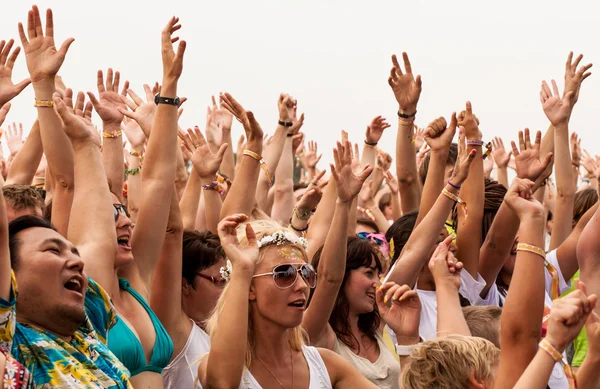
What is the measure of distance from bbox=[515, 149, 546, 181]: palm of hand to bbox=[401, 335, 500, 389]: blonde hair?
179cm

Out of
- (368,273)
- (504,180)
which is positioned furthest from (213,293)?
(504,180)

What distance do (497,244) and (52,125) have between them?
8.92ft

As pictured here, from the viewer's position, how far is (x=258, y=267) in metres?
4.06

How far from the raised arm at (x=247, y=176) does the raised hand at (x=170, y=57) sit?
749 mm

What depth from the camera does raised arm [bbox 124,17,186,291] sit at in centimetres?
447

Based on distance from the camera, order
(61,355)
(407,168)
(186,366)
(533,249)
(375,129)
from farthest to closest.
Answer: (375,129) < (407,168) < (186,366) < (533,249) < (61,355)

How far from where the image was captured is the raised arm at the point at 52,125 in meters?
4.67

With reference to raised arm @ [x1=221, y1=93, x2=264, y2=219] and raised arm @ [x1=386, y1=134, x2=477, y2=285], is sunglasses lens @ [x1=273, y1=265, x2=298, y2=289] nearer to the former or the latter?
raised arm @ [x1=386, y1=134, x2=477, y2=285]

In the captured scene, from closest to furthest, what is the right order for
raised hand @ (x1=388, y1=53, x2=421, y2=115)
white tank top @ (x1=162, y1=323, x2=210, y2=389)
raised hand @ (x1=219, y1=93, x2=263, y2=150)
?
white tank top @ (x1=162, y1=323, x2=210, y2=389) < raised hand @ (x1=219, y1=93, x2=263, y2=150) < raised hand @ (x1=388, y1=53, x2=421, y2=115)

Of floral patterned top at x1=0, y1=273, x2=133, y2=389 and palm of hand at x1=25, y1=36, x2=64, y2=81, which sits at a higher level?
palm of hand at x1=25, y1=36, x2=64, y2=81

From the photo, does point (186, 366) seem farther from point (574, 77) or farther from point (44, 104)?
→ point (574, 77)

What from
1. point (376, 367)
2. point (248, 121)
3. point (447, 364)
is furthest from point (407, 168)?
point (447, 364)

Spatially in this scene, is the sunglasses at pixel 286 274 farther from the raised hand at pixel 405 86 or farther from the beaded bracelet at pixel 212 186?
the raised hand at pixel 405 86

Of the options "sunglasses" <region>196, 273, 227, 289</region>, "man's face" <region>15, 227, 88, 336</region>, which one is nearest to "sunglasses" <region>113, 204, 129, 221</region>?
"sunglasses" <region>196, 273, 227, 289</region>
